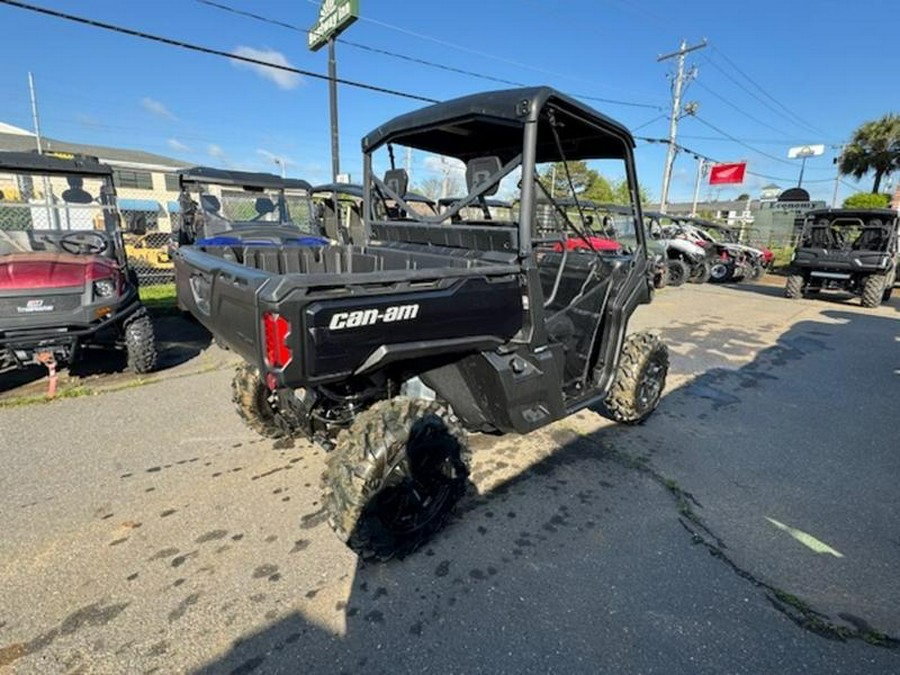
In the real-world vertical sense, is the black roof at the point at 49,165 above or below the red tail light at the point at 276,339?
above

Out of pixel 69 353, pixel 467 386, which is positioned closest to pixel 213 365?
pixel 69 353

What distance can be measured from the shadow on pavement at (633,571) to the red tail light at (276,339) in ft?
3.88

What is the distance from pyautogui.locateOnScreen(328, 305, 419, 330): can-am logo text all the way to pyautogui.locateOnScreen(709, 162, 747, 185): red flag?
115 ft

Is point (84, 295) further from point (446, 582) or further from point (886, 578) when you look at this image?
point (886, 578)

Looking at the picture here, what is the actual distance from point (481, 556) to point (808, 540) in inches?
75.3

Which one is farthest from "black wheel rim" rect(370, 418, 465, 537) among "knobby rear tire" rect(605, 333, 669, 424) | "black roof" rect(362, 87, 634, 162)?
"knobby rear tire" rect(605, 333, 669, 424)

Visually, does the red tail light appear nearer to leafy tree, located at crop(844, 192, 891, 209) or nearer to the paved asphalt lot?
the paved asphalt lot

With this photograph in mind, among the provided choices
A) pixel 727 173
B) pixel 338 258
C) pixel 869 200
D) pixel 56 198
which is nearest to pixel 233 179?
pixel 56 198

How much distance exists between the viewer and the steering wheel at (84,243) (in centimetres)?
544

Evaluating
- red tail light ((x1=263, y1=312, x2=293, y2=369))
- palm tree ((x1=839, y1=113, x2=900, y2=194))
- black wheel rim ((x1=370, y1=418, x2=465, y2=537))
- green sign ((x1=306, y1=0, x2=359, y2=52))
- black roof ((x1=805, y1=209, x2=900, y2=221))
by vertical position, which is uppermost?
palm tree ((x1=839, y1=113, x2=900, y2=194))

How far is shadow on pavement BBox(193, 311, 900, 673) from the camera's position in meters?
1.93

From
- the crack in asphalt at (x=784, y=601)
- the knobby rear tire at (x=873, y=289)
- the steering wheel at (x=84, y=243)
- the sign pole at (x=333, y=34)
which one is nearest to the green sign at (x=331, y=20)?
the sign pole at (x=333, y=34)

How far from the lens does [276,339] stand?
1.81 metres

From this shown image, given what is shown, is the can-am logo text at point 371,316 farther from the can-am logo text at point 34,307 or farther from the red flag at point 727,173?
the red flag at point 727,173
